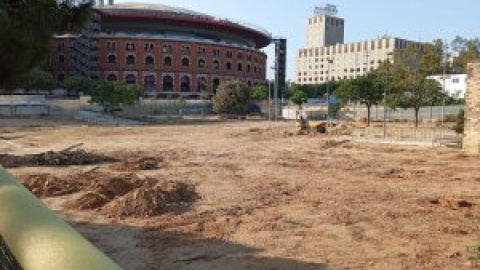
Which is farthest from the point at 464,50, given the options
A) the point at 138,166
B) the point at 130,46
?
the point at 138,166

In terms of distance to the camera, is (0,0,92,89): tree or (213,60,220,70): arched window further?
(213,60,220,70): arched window

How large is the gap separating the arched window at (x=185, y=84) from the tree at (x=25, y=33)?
114392 millimetres

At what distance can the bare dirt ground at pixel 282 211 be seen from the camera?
1292 centimetres

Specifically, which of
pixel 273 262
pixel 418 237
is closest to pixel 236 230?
pixel 273 262

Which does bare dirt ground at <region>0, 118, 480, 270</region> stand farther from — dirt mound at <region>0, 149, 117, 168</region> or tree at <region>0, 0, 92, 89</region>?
tree at <region>0, 0, 92, 89</region>

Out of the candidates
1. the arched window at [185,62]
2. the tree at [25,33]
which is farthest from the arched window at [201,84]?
the tree at [25,33]

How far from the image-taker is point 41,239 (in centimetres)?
277

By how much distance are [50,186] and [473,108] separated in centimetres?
2590

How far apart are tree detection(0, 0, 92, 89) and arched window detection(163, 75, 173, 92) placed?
114m

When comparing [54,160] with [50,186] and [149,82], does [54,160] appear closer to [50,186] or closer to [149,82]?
[50,186]

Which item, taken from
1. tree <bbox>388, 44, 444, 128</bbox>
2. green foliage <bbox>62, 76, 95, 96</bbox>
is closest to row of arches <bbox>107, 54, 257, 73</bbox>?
green foliage <bbox>62, 76, 95, 96</bbox>

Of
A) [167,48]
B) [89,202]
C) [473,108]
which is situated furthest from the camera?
[167,48]

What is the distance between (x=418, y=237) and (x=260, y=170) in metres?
14.4

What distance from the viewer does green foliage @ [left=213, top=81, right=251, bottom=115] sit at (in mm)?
92438
